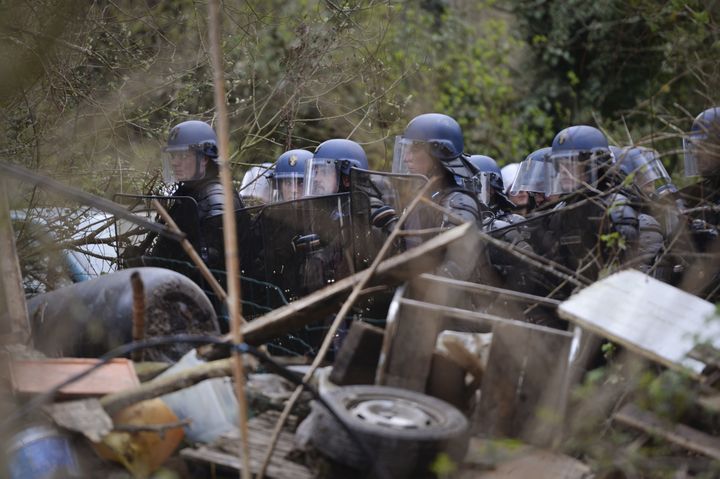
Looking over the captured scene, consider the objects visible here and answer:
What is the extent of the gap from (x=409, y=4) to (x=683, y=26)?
420cm

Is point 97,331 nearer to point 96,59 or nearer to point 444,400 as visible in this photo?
point 444,400

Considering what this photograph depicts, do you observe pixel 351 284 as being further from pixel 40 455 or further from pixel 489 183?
pixel 489 183

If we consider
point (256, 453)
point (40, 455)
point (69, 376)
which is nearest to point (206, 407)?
point (256, 453)

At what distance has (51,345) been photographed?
459 centimetres

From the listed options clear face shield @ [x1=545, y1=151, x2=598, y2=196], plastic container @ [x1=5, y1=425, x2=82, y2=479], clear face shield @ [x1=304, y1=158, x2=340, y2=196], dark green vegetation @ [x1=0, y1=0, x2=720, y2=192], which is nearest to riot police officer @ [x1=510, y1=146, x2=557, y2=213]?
clear face shield @ [x1=545, y1=151, x2=598, y2=196]

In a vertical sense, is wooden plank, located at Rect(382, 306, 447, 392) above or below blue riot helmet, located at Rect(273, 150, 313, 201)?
below

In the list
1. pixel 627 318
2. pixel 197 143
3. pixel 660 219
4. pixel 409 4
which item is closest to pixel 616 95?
pixel 409 4

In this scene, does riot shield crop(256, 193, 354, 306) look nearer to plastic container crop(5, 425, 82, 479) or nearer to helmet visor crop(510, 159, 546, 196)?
helmet visor crop(510, 159, 546, 196)

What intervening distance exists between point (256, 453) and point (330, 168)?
3456mm

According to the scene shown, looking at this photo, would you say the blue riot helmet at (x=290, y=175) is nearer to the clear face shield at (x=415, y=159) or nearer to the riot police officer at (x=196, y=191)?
the riot police officer at (x=196, y=191)

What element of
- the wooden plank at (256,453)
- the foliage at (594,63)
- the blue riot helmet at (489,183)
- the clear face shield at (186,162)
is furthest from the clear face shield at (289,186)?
the foliage at (594,63)

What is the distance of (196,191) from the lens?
6.73m

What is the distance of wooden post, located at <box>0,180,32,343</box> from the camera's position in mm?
4098

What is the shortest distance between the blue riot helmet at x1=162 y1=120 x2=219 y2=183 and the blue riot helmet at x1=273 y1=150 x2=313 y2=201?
0.53 meters
